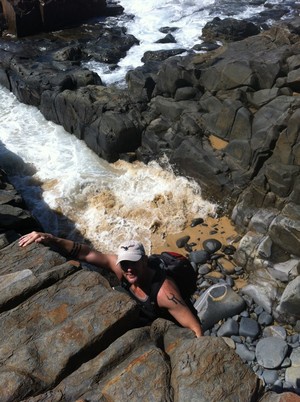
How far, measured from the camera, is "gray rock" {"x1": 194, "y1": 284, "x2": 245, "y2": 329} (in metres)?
10.7

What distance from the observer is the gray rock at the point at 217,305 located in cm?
1072

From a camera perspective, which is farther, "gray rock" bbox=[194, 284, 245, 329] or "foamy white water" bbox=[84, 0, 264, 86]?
"foamy white water" bbox=[84, 0, 264, 86]

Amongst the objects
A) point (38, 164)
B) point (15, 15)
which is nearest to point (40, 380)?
point (38, 164)

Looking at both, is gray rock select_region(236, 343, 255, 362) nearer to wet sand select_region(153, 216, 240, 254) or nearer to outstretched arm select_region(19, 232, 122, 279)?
wet sand select_region(153, 216, 240, 254)

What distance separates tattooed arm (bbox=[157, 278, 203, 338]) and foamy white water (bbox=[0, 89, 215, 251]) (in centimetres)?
852

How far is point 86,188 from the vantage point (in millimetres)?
16406

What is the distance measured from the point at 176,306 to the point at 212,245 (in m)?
8.23

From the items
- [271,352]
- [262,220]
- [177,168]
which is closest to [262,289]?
[271,352]

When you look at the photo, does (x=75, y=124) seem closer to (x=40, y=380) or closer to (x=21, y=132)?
(x=21, y=132)

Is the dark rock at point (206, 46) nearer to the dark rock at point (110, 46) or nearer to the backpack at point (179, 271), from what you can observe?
the dark rock at point (110, 46)

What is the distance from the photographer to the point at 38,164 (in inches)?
716

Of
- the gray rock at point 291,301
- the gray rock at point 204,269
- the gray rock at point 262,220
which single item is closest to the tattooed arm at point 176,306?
the gray rock at point 291,301

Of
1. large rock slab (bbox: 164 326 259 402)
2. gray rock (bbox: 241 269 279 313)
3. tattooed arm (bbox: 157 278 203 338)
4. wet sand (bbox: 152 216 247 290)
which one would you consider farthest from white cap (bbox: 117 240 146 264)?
wet sand (bbox: 152 216 247 290)

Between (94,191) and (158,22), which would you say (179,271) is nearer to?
(94,191)
